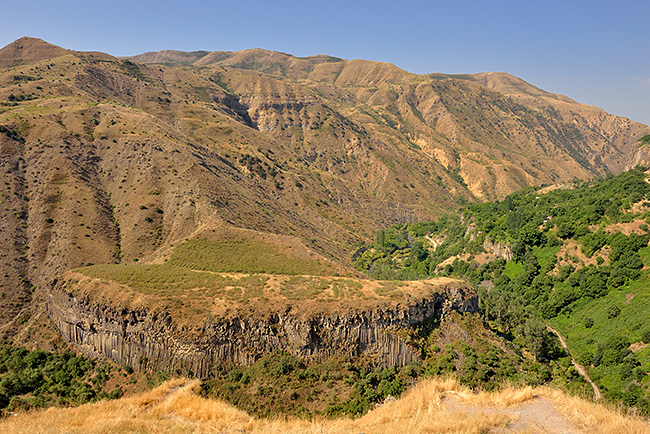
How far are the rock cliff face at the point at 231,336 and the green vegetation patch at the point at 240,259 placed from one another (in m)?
15.0

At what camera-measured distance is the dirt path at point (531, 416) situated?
48.4 ft

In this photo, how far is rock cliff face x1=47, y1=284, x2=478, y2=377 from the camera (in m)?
39.1

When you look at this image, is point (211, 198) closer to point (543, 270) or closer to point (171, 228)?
point (171, 228)

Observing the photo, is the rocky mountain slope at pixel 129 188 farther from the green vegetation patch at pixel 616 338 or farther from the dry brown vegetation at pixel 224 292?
the green vegetation patch at pixel 616 338

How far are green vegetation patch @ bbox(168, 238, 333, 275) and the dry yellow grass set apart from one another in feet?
118

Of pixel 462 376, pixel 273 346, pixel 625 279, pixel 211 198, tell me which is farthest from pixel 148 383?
pixel 625 279

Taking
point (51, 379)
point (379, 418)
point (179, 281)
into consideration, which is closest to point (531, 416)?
point (379, 418)

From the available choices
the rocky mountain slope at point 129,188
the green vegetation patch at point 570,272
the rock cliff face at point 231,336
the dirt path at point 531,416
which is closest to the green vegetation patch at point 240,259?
the rocky mountain slope at point 129,188

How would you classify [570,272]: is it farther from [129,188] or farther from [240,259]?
[129,188]

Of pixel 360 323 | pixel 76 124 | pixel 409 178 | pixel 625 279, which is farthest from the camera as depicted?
pixel 409 178

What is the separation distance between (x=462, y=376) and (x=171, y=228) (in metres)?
58.8

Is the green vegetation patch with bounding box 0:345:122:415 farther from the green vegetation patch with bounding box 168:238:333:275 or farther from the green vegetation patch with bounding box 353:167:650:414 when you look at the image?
the green vegetation patch with bounding box 353:167:650:414

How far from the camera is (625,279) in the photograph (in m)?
64.1

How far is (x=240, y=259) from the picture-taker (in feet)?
195
